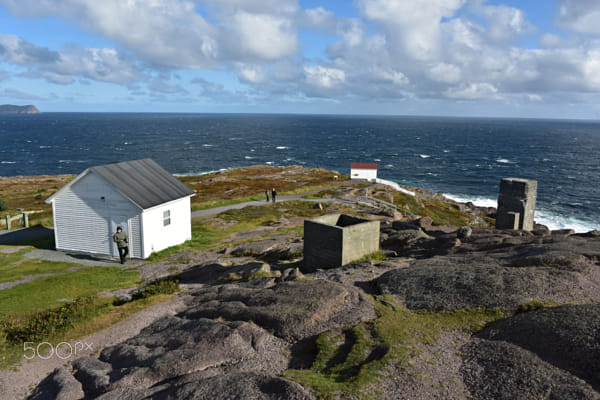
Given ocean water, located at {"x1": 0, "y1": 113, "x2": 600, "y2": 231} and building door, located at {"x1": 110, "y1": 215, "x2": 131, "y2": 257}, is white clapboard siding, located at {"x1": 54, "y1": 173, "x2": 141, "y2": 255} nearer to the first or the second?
building door, located at {"x1": 110, "y1": 215, "x2": 131, "y2": 257}

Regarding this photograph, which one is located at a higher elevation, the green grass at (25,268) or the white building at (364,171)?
the white building at (364,171)

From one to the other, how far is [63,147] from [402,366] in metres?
181

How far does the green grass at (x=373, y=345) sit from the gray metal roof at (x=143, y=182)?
1930 cm

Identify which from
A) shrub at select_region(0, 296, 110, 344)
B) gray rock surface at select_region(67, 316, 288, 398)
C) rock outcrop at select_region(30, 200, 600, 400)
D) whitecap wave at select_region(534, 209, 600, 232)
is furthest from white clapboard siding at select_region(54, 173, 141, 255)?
whitecap wave at select_region(534, 209, 600, 232)

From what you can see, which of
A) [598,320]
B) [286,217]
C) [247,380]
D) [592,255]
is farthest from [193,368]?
[286,217]

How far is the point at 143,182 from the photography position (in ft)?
96.9

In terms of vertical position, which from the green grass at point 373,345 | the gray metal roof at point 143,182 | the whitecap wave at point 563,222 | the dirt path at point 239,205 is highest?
the gray metal roof at point 143,182

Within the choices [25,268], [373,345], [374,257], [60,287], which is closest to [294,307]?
[373,345]

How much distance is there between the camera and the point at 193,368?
36.0ft

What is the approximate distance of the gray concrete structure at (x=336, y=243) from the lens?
20.4 m

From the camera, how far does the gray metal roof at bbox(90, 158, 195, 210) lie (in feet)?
89.7

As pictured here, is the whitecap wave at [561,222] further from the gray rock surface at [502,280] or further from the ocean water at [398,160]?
the gray rock surface at [502,280]

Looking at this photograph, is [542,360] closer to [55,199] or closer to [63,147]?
[55,199]
